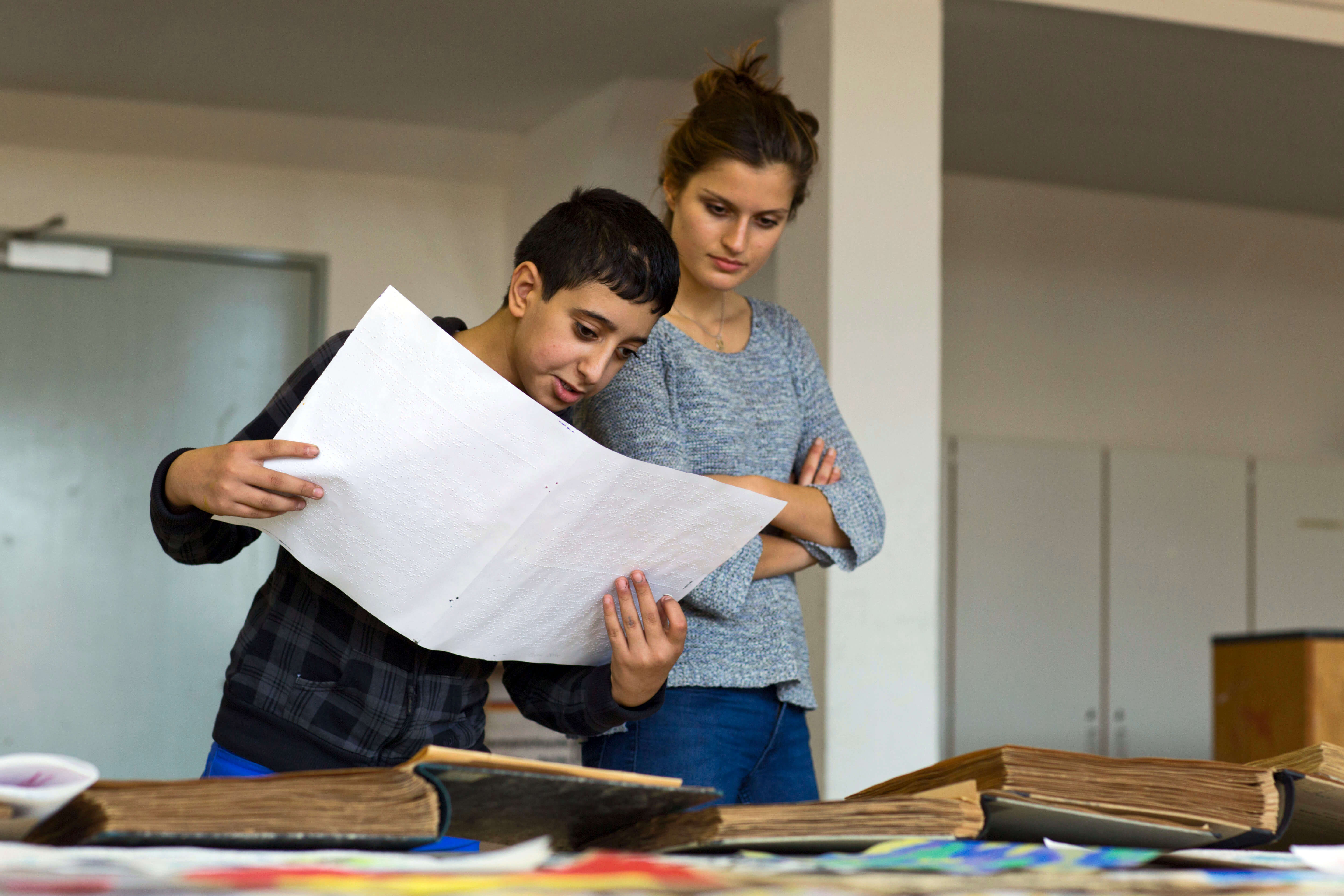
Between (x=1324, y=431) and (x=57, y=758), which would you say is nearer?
(x=57, y=758)

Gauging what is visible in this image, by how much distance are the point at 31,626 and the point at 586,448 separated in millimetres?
3670

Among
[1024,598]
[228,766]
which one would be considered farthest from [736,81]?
[1024,598]

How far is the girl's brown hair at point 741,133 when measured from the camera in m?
1.44

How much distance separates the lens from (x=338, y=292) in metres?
4.39

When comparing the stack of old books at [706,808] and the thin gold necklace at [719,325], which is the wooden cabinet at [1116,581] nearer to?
the thin gold necklace at [719,325]

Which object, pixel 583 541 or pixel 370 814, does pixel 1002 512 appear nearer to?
pixel 583 541

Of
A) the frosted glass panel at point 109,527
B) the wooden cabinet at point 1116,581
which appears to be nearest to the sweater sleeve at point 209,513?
the frosted glass panel at point 109,527

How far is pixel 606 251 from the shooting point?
1.10 metres

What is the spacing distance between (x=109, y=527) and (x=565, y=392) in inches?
136

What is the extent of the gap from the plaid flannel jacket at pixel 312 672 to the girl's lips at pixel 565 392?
Result: 18 cm

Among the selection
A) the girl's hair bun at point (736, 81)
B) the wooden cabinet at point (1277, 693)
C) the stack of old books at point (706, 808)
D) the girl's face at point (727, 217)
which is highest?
the girl's hair bun at point (736, 81)

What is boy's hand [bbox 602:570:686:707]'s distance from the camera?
1.06 meters

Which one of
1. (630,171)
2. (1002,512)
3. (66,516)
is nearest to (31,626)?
(66,516)

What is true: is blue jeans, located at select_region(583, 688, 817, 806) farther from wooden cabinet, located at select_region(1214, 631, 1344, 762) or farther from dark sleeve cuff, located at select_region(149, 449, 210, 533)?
wooden cabinet, located at select_region(1214, 631, 1344, 762)
